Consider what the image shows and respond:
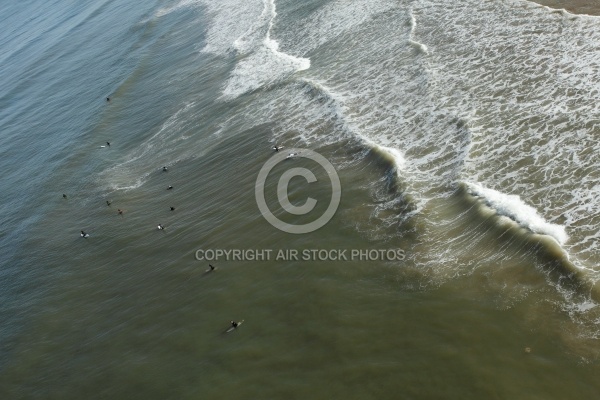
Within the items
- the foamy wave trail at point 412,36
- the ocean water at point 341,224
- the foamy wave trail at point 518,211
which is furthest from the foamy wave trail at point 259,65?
the foamy wave trail at point 518,211

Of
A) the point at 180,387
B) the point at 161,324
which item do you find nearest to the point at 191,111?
the point at 161,324

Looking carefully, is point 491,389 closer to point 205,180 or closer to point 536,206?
point 536,206

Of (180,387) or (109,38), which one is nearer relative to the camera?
(180,387)

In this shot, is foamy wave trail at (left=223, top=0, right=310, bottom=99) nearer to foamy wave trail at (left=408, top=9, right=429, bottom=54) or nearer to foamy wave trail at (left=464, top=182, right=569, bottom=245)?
foamy wave trail at (left=408, top=9, right=429, bottom=54)

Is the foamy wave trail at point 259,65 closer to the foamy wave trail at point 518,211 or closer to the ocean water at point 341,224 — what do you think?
the ocean water at point 341,224

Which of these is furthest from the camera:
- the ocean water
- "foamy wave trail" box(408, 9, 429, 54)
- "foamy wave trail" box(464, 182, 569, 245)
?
"foamy wave trail" box(408, 9, 429, 54)

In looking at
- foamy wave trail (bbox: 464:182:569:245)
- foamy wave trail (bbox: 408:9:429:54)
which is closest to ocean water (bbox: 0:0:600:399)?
foamy wave trail (bbox: 464:182:569:245)
